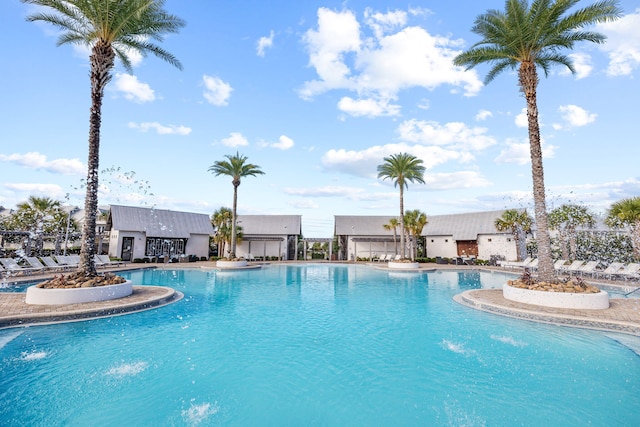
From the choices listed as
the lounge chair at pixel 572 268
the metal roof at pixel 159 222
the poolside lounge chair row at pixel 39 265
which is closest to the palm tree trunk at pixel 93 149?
the poolside lounge chair row at pixel 39 265

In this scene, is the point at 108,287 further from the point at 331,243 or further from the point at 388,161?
the point at 331,243

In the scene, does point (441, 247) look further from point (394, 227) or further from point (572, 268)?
point (572, 268)

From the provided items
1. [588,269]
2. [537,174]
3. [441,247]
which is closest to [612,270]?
[588,269]

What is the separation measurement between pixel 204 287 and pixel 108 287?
5.42m

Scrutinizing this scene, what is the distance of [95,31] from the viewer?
41.0ft

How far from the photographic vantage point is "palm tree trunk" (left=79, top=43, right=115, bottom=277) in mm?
11781

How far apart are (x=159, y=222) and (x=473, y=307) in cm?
3248

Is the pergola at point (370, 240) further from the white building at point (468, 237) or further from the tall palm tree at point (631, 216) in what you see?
the tall palm tree at point (631, 216)

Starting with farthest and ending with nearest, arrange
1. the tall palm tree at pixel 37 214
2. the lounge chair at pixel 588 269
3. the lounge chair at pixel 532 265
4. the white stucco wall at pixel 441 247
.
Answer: the white stucco wall at pixel 441 247
the tall palm tree at pixel 37 214
the lounge chair at pixel 532 265
the lounge chair at pixel 588 269

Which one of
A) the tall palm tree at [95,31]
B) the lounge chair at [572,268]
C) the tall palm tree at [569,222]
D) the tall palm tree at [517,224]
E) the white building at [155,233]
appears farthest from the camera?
the white building at [155,233]

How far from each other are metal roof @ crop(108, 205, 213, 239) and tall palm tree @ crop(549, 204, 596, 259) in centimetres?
3599

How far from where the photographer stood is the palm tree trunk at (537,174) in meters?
12.1

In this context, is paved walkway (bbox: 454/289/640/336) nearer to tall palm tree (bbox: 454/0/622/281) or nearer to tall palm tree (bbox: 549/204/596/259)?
tall palm tree (bbox: 454/0/622/281)

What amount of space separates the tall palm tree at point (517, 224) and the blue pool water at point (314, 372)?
24936mm
